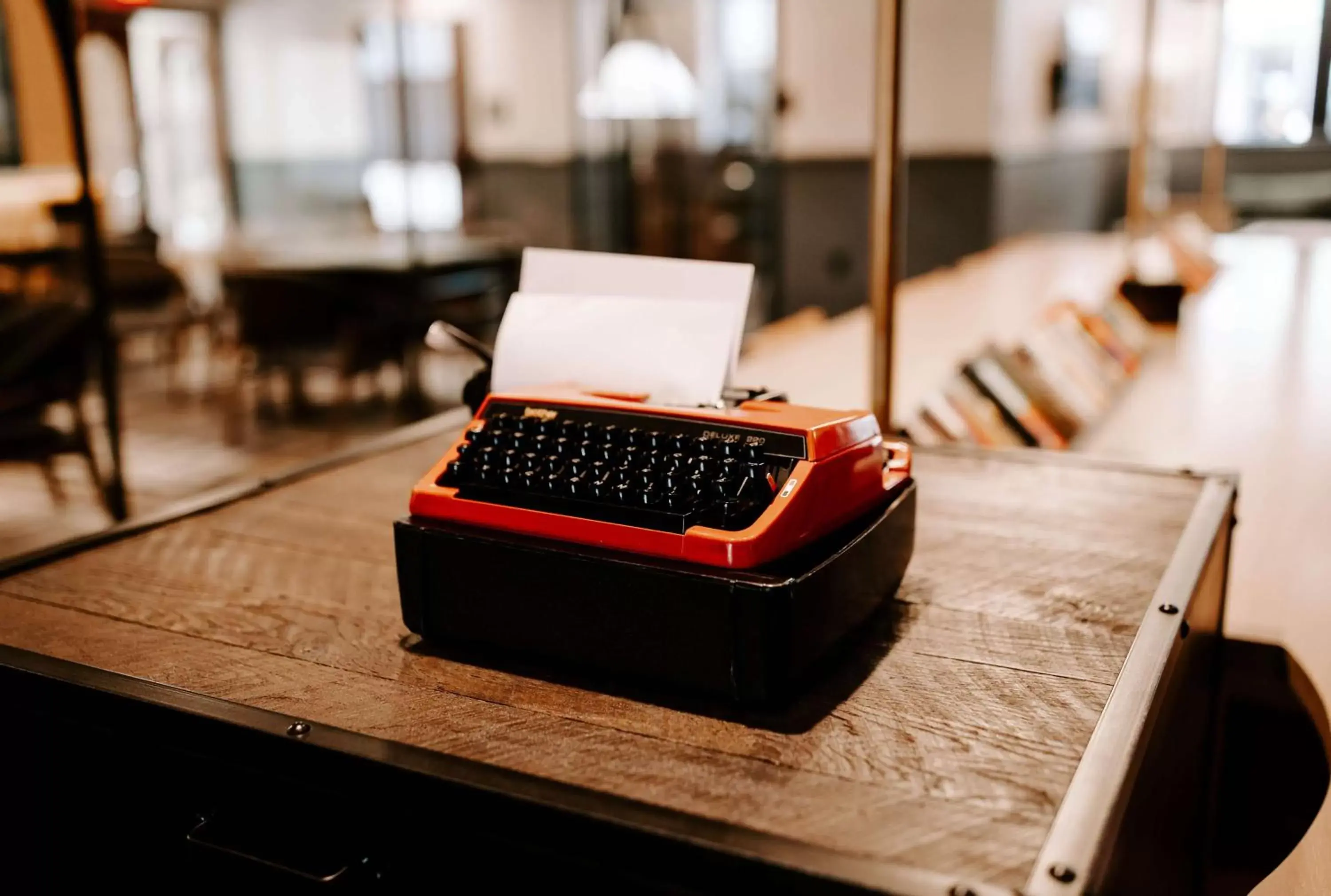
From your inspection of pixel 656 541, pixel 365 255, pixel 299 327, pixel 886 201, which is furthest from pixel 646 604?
pixel 365 255

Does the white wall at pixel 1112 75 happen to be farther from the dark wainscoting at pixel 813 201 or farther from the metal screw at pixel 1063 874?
the metal screw at pixel 1063 874

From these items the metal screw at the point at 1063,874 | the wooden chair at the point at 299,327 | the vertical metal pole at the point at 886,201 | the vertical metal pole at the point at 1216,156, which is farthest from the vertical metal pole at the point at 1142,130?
the vertical metal pole at the point at 1216,156

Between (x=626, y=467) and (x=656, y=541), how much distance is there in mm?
83

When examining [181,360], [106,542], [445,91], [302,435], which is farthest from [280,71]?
[106,542]

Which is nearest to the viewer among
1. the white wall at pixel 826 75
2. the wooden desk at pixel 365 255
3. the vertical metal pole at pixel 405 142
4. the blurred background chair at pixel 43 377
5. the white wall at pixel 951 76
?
the blurred background chair at pixel 43 377

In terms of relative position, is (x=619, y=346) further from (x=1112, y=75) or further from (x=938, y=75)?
(x=1112, y=75)

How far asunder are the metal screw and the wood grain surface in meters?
0.02

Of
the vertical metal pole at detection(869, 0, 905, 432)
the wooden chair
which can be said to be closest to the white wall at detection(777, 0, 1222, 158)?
the wooden chair

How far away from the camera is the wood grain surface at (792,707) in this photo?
0.77 m

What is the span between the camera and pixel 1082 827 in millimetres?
715

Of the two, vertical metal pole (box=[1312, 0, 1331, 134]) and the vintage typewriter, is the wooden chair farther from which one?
vertical metal pole (box=[1312, 0, 1331, 134])

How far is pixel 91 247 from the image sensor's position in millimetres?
2748

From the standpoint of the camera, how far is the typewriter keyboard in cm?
91

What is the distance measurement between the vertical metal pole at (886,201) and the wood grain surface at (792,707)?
33 centimetres
